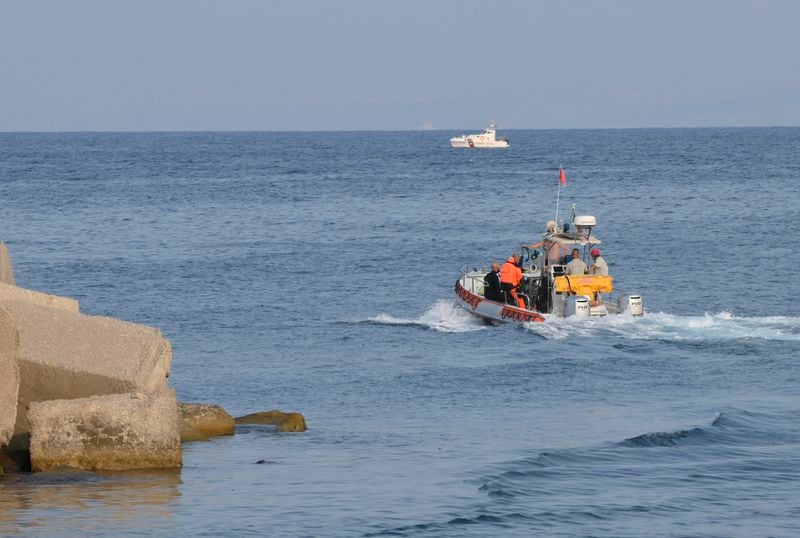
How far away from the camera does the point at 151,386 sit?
54.6 ft

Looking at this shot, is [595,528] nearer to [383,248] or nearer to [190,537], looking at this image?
[190,537]

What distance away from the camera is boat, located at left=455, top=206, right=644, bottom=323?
96.0 feet

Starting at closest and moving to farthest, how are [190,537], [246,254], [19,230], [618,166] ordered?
[190,537] < [246,254] < [19,230] < [618,166]

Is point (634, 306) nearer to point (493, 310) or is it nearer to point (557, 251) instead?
point (557, 251)

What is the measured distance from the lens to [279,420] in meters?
19.1

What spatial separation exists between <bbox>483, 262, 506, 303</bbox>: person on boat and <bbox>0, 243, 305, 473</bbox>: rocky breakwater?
1481 cm

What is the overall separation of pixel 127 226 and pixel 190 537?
137ft

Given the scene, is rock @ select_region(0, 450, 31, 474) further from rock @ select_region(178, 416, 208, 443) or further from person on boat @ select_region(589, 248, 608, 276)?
person on boat @ select_region(589, 248, 608, 276)

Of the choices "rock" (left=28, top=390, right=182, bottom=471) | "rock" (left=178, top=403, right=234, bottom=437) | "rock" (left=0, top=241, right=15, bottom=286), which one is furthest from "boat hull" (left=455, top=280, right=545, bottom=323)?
"rock" (left=28, top=390, right=182, bottom=471)

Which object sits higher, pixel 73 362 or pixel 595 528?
pixel 73 362

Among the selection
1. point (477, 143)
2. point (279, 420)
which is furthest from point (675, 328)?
point (477, 143)

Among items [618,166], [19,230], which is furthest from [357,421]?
[618,166]

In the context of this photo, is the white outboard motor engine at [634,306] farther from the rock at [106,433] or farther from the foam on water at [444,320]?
the rock at [106,433]

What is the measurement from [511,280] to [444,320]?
6.45ft
